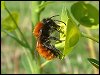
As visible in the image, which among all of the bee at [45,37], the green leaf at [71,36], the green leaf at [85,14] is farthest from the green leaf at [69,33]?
the green leaf at [85,14]

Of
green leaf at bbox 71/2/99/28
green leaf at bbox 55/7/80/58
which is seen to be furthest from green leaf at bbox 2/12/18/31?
green leaf at bbox 55/7/80/58

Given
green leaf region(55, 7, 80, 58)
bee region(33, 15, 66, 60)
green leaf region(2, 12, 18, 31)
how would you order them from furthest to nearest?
green leaf region(2, 12, 18, 31) < bee region(33, 15, 66, 60) < green leaf region(55, 7, 80, 58)

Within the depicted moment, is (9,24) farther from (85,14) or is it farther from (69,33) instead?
(69,33)

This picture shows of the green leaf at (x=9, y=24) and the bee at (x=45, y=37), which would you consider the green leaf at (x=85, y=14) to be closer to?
the bee at (x=45, y=37)

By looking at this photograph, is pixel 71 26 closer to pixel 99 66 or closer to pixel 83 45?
pixel 99 66

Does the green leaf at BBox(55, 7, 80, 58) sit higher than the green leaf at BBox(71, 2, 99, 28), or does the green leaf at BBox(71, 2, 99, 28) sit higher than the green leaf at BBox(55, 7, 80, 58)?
the green leaf at BBox(71, 2, 99, 28)

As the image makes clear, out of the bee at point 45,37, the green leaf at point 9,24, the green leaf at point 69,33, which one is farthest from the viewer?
the green leaf at point 9,24

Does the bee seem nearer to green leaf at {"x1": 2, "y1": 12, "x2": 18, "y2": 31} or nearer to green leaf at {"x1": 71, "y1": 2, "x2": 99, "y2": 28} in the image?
green leaf at {"x1": 71, "y1": 2, "x2": 99, "y2": 28}

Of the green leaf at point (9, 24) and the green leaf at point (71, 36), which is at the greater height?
the green leaf at point (9, 24)
